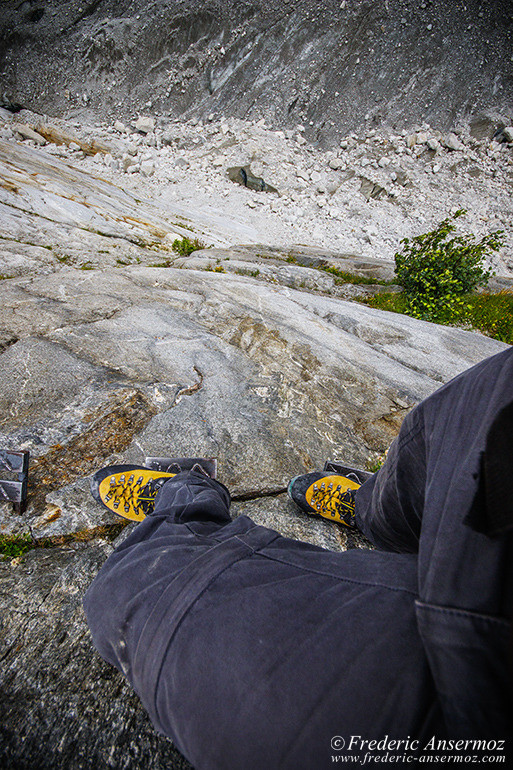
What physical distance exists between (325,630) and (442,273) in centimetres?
838

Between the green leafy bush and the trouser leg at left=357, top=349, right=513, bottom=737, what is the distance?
23.6ft

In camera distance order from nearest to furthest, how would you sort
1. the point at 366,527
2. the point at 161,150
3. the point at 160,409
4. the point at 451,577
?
the point at 451,577 < the point at 366,527 < the point at 160,409 < the point at 161,150

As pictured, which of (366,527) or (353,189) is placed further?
(353,189)

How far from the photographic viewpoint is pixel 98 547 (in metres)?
2.13

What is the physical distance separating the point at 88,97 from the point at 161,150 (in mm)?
12314

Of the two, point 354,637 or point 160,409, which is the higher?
point 354,637

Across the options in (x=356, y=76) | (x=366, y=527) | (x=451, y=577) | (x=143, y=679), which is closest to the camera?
(x=451, y=577)

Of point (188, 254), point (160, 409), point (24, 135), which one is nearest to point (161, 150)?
point (24, 135)

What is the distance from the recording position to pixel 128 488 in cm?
238

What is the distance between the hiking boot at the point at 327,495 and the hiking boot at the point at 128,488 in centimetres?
105

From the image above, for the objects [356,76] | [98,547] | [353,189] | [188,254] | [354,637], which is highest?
[356,76]

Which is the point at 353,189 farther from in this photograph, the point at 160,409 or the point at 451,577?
the point at 451,577

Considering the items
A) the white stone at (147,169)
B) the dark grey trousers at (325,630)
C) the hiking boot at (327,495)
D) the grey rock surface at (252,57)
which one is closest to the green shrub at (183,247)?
the hiking boot at (327,495)

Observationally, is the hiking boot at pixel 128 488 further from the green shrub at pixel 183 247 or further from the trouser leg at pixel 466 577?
the green shrub at pixel 183 247
